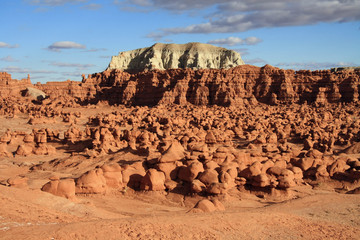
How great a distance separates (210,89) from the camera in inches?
1858

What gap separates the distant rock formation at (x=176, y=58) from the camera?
74938mm

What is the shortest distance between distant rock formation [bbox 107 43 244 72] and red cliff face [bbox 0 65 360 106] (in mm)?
20634

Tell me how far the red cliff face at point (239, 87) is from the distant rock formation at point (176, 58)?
67.7 feet

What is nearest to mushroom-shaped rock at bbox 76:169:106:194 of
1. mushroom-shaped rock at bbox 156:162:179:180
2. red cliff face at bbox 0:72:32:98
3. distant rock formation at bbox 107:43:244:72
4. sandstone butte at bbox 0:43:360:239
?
sandstone butte at bbox 0:43:360:239

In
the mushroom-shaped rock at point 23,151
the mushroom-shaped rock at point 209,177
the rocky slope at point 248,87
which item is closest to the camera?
the mushroom-shaped rock at point 209,177

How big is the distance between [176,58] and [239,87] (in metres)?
34.1

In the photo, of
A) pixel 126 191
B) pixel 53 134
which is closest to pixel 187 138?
pixel 126 191

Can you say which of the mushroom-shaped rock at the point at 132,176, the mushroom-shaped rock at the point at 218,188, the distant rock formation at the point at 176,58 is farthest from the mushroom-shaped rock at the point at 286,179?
the distant rock formation at the point at 176,58

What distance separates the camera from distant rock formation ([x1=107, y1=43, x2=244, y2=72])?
74.9 meters

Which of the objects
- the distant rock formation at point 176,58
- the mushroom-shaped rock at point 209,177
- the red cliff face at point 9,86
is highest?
the distant rock formation at point 176,58

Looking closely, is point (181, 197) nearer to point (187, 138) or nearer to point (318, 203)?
point (318, 203)

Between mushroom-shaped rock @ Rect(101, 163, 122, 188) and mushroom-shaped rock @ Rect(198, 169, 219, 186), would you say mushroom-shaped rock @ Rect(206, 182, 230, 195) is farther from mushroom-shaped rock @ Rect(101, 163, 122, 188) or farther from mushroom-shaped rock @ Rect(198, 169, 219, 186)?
mushroom-shaped rock @ Rect(101, 163, 122, 188)

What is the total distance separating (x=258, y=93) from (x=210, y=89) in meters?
5.99

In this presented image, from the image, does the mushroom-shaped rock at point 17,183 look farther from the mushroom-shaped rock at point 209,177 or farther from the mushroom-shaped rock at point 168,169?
the mushroom-shaped rock at point 209,177
